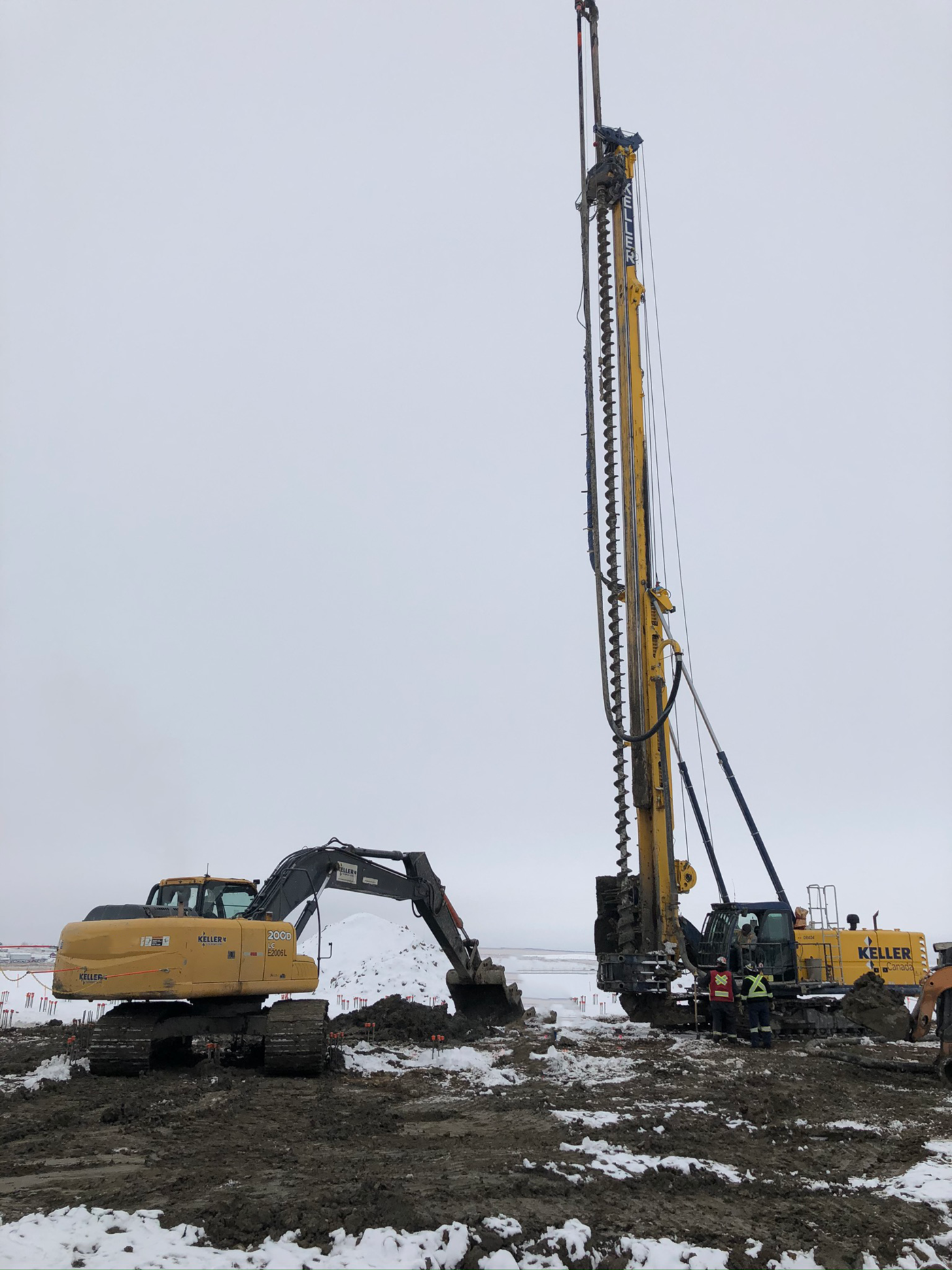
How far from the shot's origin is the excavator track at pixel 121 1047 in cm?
1134

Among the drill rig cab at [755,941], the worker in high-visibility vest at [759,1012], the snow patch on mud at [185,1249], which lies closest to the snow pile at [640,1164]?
the snow patch on mud at [185,1249]

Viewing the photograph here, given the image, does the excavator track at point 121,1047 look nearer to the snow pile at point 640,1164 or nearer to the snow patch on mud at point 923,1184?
the snow pile at point 640,1164

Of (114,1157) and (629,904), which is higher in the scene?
(629,904)

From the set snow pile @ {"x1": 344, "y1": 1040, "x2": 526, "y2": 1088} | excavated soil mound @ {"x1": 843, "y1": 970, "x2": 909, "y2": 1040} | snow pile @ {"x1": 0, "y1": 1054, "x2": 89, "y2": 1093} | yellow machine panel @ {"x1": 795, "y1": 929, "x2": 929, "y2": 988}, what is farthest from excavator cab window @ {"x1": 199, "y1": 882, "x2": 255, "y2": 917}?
excavated soil mound @ {"x1": 843, "y1": 970, "x2": 909, "y2": 1040}

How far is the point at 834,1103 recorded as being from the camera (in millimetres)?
10125

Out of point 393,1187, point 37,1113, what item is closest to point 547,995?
point 37,1113

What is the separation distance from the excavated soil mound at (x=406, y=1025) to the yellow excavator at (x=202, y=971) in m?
3.02

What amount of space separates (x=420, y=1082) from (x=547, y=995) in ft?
74.6

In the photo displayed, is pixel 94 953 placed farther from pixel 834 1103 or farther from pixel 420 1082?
pixel 834 1103

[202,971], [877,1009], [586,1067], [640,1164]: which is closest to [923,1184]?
[640,1164]

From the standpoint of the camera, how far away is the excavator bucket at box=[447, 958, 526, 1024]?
1634 centimetres

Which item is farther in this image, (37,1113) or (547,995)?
(547,995)

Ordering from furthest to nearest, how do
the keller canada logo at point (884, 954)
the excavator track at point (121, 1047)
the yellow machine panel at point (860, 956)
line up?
1. the keller canada logo at point (884, 954)
2. the yellow machine panel at point (860, 956)
3. the excavator track at point (121, 1047)

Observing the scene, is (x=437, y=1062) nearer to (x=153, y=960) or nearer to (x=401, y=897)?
(x=401, y=897)
